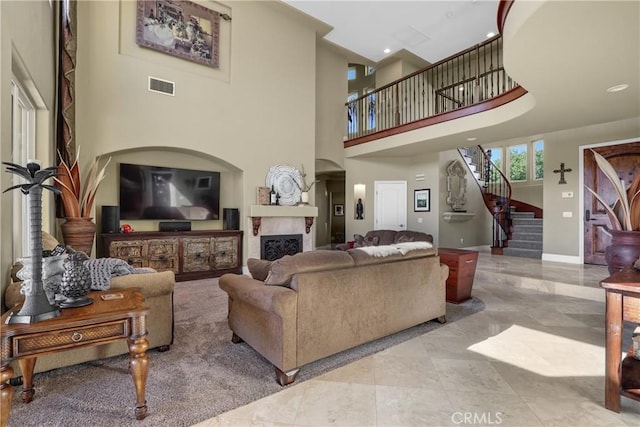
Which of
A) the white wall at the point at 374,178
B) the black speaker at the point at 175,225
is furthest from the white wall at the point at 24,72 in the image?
the white wall at the point at 374,178

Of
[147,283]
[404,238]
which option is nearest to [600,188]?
[404,238]

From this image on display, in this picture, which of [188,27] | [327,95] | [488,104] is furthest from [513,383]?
[327,95]

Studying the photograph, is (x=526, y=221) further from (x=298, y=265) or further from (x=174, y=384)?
(x=174, y=384)

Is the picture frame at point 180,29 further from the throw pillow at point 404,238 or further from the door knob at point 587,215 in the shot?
the door knob at point 587,215

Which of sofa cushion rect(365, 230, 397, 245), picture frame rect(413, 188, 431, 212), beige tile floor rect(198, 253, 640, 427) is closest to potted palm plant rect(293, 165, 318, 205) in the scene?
sofa cushion rect(365, 230, 397, 245)

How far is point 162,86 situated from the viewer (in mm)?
4930

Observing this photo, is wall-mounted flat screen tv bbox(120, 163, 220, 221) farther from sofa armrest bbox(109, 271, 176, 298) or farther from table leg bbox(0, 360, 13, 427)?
table leg bbox(0, 360, 13, 427)

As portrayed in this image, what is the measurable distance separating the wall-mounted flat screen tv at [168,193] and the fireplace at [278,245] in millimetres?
1098

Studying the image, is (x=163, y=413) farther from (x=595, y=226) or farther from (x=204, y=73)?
(x=595, y=226)

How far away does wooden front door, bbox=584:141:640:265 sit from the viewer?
5328 mm

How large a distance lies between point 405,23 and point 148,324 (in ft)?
23.8

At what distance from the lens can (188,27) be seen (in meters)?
5.20

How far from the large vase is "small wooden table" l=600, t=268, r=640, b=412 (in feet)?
5.83

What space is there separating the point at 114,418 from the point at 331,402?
1.23 meters
